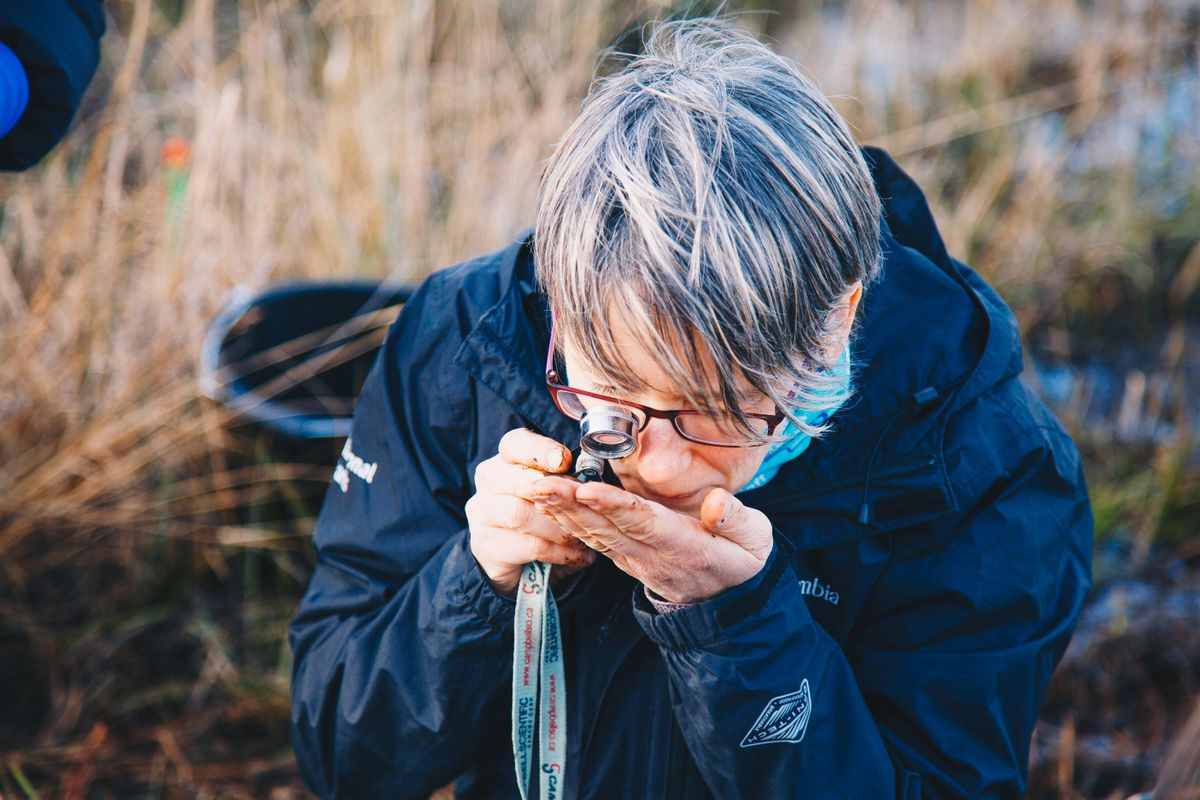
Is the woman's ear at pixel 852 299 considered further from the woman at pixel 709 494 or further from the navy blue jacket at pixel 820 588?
the navy blue jacket at pixel 820 588

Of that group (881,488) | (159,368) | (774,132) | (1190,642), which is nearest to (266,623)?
(159,368)

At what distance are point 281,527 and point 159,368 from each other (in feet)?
1.93

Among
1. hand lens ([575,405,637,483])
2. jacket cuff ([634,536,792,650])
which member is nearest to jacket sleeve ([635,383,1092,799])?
jacket cuff ([634,536,792,650])

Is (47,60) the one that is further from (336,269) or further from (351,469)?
(336,269)

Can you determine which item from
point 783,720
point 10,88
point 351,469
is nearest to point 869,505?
point 783,720

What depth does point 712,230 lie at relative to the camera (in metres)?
1.26

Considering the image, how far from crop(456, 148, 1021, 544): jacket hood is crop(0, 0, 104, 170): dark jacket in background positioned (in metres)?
0.97

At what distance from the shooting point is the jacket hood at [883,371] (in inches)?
64.3

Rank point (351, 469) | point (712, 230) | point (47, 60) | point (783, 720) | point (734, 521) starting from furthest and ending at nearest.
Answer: point (47, 60)
point (351, 469)
point (783, 720)
point (734, 521)
point (712, 230)

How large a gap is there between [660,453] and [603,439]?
9cm

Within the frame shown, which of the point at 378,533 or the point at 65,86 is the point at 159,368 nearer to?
the point at 65,86

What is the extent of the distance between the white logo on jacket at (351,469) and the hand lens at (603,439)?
0.57 metres

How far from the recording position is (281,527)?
3.22m

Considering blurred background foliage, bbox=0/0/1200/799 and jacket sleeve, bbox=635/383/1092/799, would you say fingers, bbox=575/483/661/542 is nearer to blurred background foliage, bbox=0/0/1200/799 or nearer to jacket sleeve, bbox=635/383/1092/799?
jacket sleeve, bbox=635/383/1092/799
